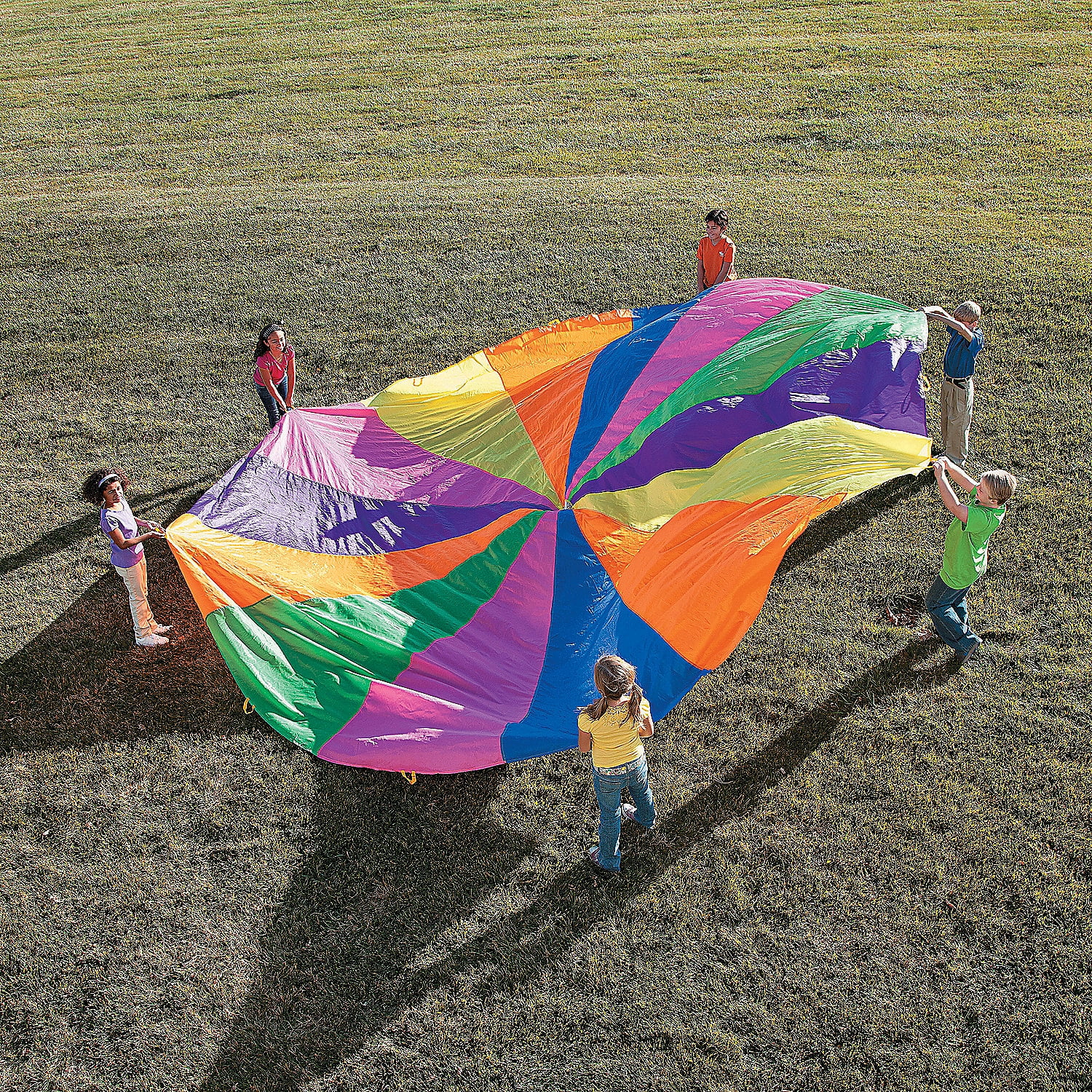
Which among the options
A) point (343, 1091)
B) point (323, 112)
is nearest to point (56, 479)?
point (343, 1091)

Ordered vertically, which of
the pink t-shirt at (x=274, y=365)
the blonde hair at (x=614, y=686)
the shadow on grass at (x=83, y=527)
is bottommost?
the shadow on grass at (x=83, y=527)

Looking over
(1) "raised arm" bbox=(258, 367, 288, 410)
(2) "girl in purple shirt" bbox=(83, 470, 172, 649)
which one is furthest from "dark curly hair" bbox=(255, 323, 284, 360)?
(2) "girl in purple shirt" bbox=(83, 470, 172, 649)

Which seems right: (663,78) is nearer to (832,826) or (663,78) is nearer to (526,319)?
(526,319)

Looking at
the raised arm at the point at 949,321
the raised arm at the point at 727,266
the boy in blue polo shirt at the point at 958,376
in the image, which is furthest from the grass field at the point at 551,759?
the raised arm at the point at 727,266

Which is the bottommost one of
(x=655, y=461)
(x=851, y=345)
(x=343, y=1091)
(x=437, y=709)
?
(x=343, y=1091)

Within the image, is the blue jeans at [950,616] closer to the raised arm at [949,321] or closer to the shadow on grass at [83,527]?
the raised arm at [949,321]

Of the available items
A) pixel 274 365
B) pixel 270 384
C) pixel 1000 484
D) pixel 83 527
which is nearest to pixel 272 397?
pixel 270 384
